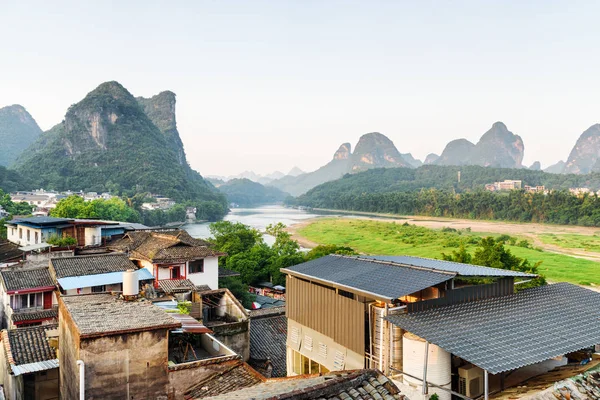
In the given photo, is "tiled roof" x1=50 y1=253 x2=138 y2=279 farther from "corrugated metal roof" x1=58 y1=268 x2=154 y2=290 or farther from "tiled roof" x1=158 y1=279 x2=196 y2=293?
"tiled roof" x1=158 y1=279 x2=196 y2=293

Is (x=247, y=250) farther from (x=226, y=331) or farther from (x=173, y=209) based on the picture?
(x=173, y=209)

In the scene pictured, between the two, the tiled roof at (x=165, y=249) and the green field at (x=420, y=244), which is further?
the green field at (x=420, y=244)

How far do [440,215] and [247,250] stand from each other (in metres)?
65.0

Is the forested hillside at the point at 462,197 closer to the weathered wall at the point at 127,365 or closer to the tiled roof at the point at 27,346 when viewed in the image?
the weathered wall at the point at 127,365

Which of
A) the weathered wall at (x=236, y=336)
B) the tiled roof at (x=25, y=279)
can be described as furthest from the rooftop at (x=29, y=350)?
the tiled roof at (x=25, y=279)

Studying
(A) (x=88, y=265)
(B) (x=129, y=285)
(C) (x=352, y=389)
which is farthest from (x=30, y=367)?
(C) (x=352, y=389)

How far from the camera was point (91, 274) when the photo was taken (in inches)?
612

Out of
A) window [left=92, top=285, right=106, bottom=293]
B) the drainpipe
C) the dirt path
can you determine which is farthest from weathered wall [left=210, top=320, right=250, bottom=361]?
the dirt path

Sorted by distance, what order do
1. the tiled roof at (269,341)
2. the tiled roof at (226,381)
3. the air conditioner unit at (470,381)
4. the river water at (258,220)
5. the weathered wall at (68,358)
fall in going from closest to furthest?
1. the air conditioner unit at (470,381)
2. the weathered wall at (68,358)
3. the tiled roof at (226,381)
4. the tiled roof at (269,341)
5. the river water at (258,220)

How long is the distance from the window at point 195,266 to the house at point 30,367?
29.5 ft

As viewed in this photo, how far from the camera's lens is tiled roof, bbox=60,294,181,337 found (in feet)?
23.8

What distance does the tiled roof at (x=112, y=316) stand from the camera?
725cm

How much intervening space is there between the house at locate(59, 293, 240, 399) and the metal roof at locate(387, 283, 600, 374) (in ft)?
13.2

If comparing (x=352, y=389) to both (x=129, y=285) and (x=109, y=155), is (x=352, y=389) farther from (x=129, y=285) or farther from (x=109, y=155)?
(x=109, y=155)
